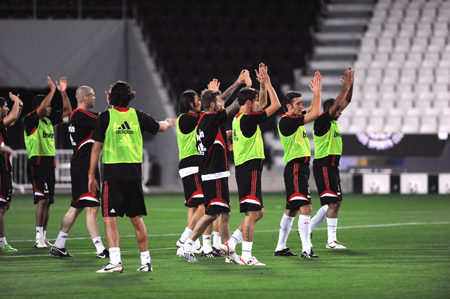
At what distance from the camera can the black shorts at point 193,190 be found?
11102mm

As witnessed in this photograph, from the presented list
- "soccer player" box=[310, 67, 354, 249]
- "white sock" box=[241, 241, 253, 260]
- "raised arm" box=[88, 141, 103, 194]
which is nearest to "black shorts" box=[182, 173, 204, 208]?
"white sock" box=[241, 241, 253, 260]

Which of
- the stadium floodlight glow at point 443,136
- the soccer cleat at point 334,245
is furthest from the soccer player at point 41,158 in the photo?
the stadium floodlight glow at point 443,136

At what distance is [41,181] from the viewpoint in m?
12.4

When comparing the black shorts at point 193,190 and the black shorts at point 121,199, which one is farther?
the black shorts at point 193,190

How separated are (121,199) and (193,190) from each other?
2.16 metres

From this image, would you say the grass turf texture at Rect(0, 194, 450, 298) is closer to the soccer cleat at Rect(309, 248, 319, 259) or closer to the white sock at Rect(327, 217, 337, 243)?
the soccer cleat at Rect(309, 248, 319, 259)

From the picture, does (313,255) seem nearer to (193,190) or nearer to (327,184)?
(327,184)

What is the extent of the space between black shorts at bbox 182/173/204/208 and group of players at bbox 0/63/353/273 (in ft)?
0.04

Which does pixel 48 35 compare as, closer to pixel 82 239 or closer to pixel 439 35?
pixel 439 35

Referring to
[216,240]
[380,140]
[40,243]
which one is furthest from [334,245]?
[380,140]

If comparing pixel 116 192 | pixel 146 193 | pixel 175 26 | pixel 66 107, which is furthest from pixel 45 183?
pixel 175 26

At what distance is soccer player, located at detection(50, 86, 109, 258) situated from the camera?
419 inches

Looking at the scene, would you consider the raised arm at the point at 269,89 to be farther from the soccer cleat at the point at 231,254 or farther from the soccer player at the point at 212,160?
the soccer cleat at the point at 231,254

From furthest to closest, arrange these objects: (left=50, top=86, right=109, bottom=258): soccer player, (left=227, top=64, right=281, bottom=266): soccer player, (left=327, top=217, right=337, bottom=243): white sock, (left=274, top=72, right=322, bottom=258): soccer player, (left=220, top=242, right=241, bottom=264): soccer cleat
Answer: (left=327, top=217, right=337, bottom=243): white sock, (left=274, top=72, right=322, bottom=258): soccer player, (left=50, top=86, right=109, bottom=258): soccer player, (left=220, top=242, right=241, bottom=264): soccer cleat, (left=227, top=64, right=281, bottom=266): soccer player
